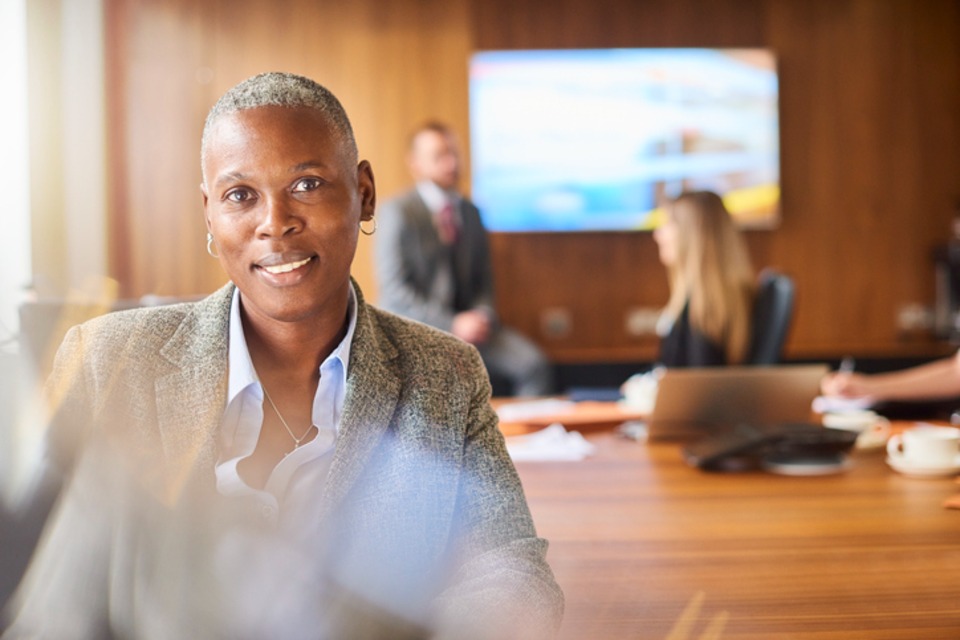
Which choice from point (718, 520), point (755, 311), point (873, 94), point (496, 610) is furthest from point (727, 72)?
point (496, 610)

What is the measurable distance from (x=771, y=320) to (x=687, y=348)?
0.29 meters

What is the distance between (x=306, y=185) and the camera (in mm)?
1063

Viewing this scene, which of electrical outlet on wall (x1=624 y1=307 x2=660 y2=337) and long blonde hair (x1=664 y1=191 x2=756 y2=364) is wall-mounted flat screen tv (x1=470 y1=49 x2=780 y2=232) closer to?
electrical outlet on wall (x1=624 y1=307 x2=660 y2=337)

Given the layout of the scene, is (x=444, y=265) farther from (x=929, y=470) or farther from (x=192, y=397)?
(x=192, y=397)

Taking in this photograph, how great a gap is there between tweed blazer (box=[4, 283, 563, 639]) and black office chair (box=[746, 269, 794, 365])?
2.23 m

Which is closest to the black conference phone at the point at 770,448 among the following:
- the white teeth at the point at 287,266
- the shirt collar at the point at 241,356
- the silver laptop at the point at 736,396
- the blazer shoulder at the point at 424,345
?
the silver laptop at the point at 736,396

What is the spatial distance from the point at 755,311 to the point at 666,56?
250 centimetres

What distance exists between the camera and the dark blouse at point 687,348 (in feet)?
10.4

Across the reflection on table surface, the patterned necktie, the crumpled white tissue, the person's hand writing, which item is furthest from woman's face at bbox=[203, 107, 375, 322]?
the patterned necktie

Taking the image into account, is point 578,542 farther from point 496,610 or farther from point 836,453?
point 836,453

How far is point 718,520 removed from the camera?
1.38 metres

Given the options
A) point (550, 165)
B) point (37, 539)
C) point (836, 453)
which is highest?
point (550, 165)

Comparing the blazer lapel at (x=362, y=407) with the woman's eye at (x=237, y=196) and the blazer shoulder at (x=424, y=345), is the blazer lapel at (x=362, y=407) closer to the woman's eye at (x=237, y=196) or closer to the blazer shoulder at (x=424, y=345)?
the blazer shoulder at (x=424, y=345)

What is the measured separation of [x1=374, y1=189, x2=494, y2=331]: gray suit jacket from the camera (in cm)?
451
